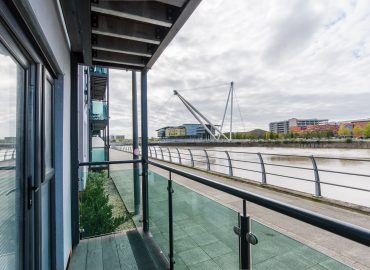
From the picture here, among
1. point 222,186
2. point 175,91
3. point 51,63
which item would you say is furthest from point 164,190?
point 175,91

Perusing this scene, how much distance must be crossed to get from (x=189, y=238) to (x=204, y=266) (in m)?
0.24

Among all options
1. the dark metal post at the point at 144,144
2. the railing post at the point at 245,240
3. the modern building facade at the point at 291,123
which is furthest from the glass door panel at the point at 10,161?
the modern building facade at the point at 291,123

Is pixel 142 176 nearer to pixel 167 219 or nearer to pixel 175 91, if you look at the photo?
pixel 167 219

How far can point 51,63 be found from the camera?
1.68 meters

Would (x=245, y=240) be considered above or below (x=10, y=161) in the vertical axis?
below

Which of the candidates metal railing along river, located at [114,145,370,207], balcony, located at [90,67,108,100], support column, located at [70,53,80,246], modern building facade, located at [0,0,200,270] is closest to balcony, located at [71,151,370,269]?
support column, located at [70,53,80,246]

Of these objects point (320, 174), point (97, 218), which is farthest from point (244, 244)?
point (320, 174)

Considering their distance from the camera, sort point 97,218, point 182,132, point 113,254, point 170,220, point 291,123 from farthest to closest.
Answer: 1. point 291,123
2. point 182,132
3. point 97,218
4. point 113,254
5. point 170,220

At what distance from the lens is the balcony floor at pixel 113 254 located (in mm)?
2334

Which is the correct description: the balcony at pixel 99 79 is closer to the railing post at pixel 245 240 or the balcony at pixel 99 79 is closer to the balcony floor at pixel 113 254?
the balcony floor at pixel 113 254

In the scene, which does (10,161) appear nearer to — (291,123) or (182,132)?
(182,132)

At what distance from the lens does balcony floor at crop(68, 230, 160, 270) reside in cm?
233

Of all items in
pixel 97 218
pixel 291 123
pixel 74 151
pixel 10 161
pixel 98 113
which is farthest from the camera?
pixel 291 123

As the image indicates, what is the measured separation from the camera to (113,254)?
2564 millimetres
